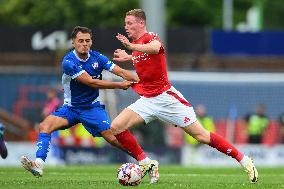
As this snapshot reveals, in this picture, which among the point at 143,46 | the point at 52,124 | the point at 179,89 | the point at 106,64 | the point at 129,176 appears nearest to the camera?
the point at 129,176

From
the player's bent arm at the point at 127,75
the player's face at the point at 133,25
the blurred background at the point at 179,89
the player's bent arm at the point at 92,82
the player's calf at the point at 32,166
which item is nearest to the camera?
the player's bent arm at the point at 127,75

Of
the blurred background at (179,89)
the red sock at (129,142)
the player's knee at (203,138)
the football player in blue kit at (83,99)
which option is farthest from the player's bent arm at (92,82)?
the blurred background at (179,89)

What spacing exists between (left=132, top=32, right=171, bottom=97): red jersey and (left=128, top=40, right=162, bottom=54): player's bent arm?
0.33 metres

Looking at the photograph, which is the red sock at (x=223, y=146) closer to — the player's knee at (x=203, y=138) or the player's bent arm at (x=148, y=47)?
the player's knee at (x=203, y=138)

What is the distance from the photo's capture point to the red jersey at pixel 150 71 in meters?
16.2

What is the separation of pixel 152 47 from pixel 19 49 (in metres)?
24.5

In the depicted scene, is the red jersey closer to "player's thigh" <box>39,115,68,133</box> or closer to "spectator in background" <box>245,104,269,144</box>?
"player's thigh" <box>39,115,68,133</box>

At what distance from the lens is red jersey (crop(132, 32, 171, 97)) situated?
16.2m

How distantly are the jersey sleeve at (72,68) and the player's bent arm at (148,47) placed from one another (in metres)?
1.07

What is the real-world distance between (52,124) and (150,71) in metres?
1.72

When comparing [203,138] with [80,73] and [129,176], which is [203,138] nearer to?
[129,176]

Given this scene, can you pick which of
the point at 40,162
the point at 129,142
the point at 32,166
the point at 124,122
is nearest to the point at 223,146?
the point at 129,142

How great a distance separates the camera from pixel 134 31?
1614 cm

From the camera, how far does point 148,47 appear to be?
1563 cm
